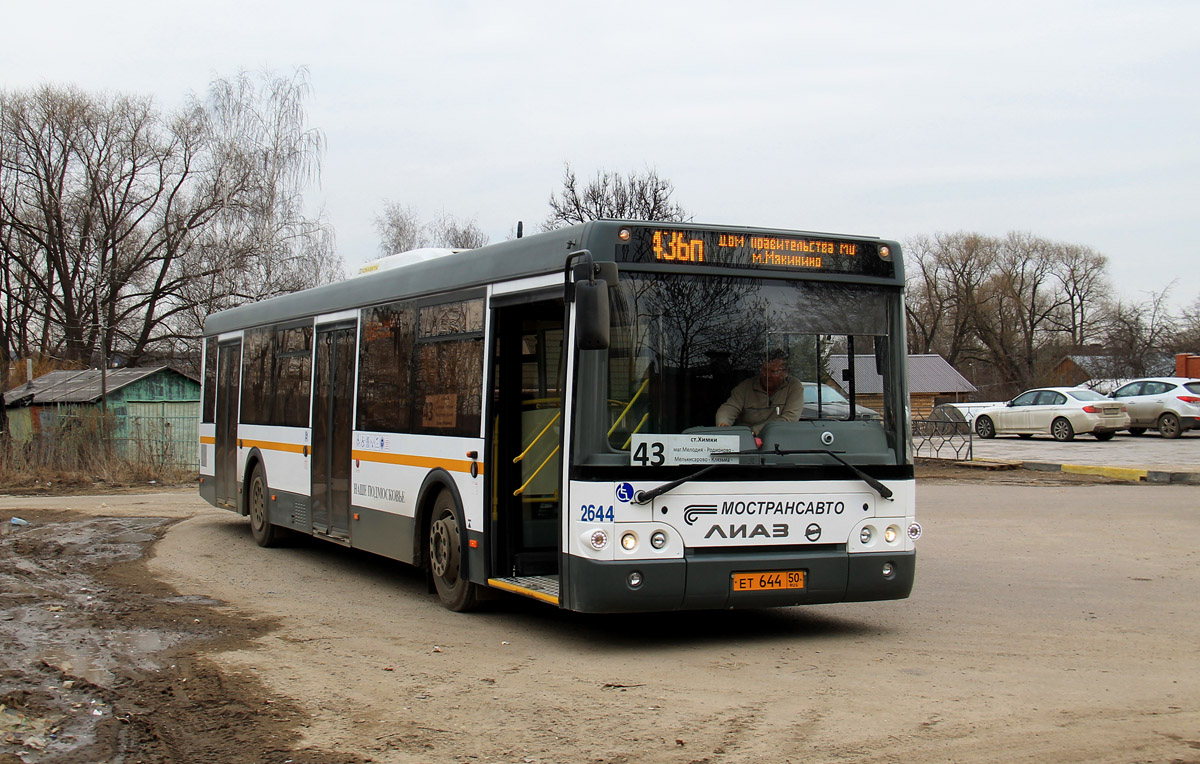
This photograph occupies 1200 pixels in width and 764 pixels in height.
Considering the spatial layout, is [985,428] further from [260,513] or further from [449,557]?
[449,557]

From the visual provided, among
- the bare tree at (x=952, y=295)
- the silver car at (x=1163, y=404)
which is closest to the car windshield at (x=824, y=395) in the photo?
the silver car at (x=1163, y=404)

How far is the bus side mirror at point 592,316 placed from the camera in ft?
23.5

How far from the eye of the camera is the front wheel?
124ft

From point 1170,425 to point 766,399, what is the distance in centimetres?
3067

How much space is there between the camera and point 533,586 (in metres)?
8.34

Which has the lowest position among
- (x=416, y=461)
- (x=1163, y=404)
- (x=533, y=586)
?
(x=533, y=586)

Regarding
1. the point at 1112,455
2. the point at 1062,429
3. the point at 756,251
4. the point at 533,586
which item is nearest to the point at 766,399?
the point at 756,251

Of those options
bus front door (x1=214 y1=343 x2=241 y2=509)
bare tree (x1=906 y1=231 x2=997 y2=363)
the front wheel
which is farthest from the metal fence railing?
bare tree (x1=906 y1=231 x2=997 y2=363)

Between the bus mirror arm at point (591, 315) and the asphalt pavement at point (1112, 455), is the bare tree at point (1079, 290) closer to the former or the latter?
the asphalt pavement at point (1112, 455)

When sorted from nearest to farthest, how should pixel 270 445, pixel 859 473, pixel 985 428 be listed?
pixel 859 473, pixel 270 445, pixel 985 428

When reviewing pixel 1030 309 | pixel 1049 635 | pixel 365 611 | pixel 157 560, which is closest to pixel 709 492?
pixel 1049 635

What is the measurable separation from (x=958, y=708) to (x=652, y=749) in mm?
1719

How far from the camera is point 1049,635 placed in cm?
835

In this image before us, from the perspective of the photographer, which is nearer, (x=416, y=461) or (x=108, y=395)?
(x=416, y=461)
